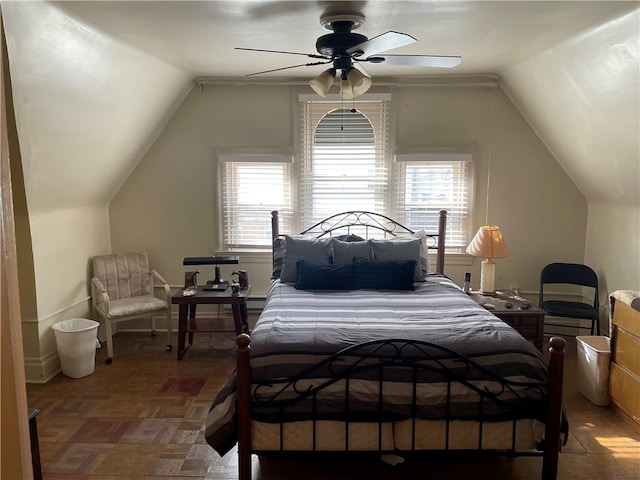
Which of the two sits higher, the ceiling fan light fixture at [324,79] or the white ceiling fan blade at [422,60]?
the white ceiling fan blade at [422,60]

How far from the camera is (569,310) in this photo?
3852 mm

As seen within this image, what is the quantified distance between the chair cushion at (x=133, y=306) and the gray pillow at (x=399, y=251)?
74.2 inches

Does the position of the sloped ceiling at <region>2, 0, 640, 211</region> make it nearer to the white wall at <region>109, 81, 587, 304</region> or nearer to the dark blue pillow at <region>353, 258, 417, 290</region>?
the white wall at <region>109, 81, 587, 304</region>

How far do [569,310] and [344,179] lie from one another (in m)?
2.25

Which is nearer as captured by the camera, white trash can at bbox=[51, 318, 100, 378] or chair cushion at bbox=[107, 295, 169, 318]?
white trash can at bbox=[51, 318, 100, 378]

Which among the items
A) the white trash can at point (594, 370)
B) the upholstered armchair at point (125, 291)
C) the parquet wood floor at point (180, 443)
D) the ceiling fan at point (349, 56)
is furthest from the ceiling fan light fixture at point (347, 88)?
the upholstered armchair at point (125, 291)

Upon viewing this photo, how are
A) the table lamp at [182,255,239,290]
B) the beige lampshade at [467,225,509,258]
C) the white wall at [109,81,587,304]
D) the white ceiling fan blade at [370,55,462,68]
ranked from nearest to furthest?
the white ceiling fan blade at [370,55,462,68] → the beige lampshade at [467,225,509,258] → the table lamp at [182,255,239,290] → the white wall at [109,81,587,304]

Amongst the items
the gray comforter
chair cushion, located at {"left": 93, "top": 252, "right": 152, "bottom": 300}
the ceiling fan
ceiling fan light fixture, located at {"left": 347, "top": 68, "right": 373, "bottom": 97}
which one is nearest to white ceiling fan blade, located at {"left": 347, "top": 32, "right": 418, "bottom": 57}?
the ceiling fan

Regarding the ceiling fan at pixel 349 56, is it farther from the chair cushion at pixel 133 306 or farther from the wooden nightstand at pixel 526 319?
the chair cushion at pixel 133 306

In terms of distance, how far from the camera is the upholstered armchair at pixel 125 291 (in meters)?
3.83

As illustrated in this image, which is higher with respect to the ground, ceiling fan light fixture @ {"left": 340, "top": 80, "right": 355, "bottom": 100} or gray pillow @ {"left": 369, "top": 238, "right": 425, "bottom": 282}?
ceiling fan light fixture @ {"left": 340, "top": 80, "right": 355, "bottom": 100}

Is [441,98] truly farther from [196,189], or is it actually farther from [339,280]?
[196,189]

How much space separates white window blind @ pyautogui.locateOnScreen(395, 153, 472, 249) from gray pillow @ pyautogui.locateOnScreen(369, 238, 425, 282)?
747 mm

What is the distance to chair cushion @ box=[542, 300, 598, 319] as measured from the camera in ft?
12.4
